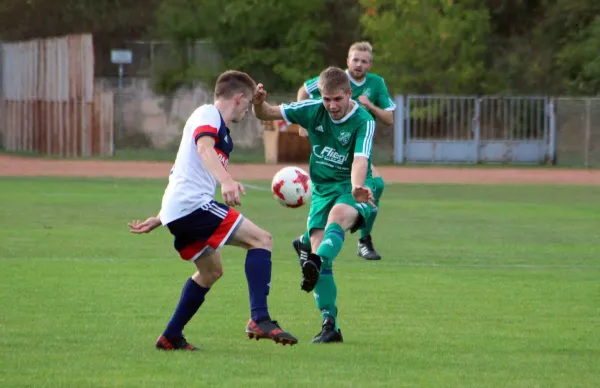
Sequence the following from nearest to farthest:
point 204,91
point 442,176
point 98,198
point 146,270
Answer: point 146,270
point 98,198
point 442,176
point 204,91

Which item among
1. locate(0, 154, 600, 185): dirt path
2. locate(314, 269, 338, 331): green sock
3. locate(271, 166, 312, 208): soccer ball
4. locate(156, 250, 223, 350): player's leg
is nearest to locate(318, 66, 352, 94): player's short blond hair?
locate(314, 269, 338, 331): green sock

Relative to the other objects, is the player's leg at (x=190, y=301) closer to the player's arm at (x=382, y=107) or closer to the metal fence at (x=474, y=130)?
the player's arm at (x=382, y=107)

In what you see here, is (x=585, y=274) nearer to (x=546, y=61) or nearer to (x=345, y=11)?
(x=546, y=61)

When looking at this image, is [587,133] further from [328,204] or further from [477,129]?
[328,204]

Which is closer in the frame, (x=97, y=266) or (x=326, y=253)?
(x=326, y=253)

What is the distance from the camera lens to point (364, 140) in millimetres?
8750

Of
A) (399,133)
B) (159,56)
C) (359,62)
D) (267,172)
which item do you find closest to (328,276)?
(359,62)

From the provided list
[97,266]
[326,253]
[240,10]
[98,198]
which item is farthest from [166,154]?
[326,253]

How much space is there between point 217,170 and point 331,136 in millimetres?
1696

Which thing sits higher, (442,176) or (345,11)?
(345,11)

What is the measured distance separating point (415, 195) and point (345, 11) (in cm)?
2732

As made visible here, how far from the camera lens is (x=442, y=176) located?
103 feet

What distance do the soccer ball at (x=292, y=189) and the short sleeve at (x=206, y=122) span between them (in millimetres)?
2249

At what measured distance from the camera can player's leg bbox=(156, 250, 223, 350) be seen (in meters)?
7.77
